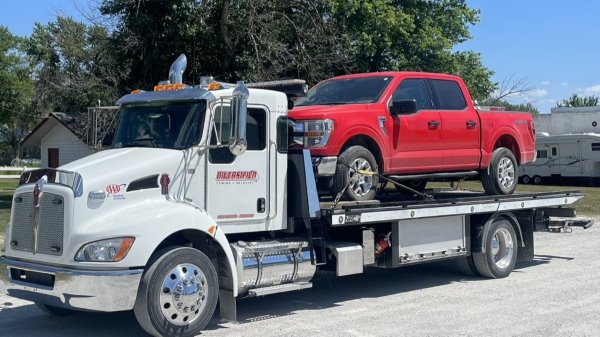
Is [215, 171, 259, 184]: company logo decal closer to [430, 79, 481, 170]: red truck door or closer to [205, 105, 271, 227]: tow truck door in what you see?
[205, 105, 271, 227]: tow truck door

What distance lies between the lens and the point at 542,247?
14.8m

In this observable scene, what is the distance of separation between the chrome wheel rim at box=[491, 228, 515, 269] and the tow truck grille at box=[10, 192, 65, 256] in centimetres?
683

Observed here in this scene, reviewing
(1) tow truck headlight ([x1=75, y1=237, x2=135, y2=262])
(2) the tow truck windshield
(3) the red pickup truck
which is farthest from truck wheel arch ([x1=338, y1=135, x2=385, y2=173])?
(1) tow truck headlight ([x1=75, y1=237, x2=135, y2=262])

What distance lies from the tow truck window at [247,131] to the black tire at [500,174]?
4.44 metres

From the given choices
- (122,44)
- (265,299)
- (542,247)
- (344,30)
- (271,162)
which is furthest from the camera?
(344,30)

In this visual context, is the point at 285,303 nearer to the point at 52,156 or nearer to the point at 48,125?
the point at 48,125

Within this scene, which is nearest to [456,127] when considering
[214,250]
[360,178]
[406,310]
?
[360,178]

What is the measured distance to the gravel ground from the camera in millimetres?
7801

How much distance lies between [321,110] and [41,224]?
143 inches

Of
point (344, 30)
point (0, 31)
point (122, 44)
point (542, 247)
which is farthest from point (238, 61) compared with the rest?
point (0, 31)

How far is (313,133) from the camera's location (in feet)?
29.3

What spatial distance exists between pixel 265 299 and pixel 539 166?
31155 mm

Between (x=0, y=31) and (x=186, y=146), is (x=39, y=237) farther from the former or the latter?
(x=0, y=31)

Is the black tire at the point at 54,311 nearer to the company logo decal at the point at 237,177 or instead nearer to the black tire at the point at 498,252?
the company logo decal at the point at 237,177
